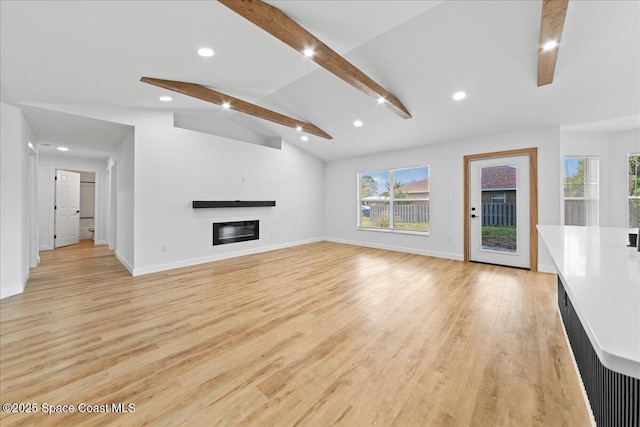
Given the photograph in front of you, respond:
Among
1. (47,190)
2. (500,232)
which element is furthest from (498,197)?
(47,190)

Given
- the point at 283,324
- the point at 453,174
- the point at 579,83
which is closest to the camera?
the point at 283,324

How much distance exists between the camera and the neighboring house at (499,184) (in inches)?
185

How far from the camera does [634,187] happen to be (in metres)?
4.68

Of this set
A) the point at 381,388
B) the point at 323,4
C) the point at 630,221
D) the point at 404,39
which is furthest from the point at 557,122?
the point at 381,388

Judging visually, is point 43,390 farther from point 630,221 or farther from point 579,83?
point 630,221

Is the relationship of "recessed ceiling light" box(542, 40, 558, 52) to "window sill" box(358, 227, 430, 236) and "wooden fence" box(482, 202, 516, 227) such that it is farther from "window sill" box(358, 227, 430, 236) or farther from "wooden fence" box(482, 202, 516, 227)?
"window sill" box(358, 227, 430, 236)

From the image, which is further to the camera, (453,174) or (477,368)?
(453,174)

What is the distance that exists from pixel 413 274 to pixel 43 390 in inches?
162

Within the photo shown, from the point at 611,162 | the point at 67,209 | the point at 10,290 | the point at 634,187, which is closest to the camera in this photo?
the point at 10,290

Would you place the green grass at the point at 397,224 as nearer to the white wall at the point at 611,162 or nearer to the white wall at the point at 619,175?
the white wall at the point at 611,162

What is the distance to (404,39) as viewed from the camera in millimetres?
3025

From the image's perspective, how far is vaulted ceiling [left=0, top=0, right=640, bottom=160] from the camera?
2186 millimetres

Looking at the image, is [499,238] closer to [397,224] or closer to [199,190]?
[397,224]

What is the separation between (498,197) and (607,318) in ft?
16.4
